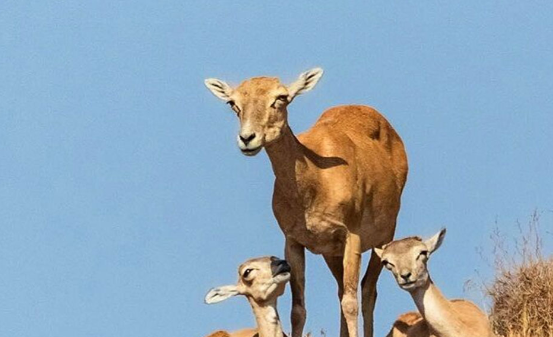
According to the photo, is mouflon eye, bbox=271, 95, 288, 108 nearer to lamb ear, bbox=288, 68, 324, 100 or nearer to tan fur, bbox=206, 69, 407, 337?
tan fur, bbox=206, 69, 407, 337

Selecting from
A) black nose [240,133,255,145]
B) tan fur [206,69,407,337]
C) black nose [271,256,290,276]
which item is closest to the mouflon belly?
tan fur [206,69,407,337]

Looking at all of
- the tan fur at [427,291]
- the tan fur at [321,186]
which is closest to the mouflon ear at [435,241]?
the tan fur at [427,291]

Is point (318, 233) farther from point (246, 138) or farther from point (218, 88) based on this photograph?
point (246, 138)


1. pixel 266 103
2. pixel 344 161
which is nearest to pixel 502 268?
pixel 344 161

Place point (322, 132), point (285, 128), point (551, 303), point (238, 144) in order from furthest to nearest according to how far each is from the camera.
Result: point (551, 303) → point (322, 132) → point (285, 128) → point (238, 144)

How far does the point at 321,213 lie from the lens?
57.0 feet

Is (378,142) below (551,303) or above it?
above

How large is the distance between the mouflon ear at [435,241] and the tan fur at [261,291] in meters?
1.45

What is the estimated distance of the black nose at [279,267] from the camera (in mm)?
16969

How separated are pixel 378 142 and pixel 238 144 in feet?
13.4

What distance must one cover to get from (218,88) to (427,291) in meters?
2.94

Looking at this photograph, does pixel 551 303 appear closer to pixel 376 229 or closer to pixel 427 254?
pixel 376 229

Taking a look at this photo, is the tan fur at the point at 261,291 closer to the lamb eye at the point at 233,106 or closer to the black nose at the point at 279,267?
the black nose at the point at 279,267

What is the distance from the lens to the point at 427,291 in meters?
16.6
